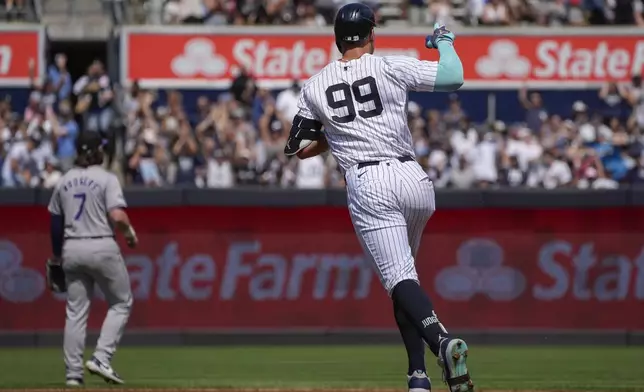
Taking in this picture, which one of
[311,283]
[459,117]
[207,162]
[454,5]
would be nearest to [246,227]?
[311,283]

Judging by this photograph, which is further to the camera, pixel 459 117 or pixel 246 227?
pixel 459 117

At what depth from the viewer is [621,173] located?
18656mm

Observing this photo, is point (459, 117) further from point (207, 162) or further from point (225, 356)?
point (225, 356)

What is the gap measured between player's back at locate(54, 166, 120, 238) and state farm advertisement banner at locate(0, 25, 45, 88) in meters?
11.0

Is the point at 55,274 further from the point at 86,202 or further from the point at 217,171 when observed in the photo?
the point at 217,171

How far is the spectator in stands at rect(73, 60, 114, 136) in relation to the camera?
1997cm

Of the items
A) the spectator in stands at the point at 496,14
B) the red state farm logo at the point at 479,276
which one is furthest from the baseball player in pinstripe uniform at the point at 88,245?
the spectator in stands at the point at 496,14

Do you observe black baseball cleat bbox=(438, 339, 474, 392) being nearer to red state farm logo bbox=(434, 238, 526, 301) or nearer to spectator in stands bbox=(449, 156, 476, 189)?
red state farm logo bbox=(434, 238, 526, 301)

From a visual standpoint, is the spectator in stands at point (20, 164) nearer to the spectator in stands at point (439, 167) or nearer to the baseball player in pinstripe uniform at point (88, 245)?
the spectator in stands at point (439, 167)

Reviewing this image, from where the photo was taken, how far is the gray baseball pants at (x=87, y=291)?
10.6 metres

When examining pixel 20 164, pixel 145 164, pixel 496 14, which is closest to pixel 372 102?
pixel 145 164

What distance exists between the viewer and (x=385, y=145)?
712 cm

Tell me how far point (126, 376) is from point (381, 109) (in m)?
5.21

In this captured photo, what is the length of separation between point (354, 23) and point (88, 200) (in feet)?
13.5
